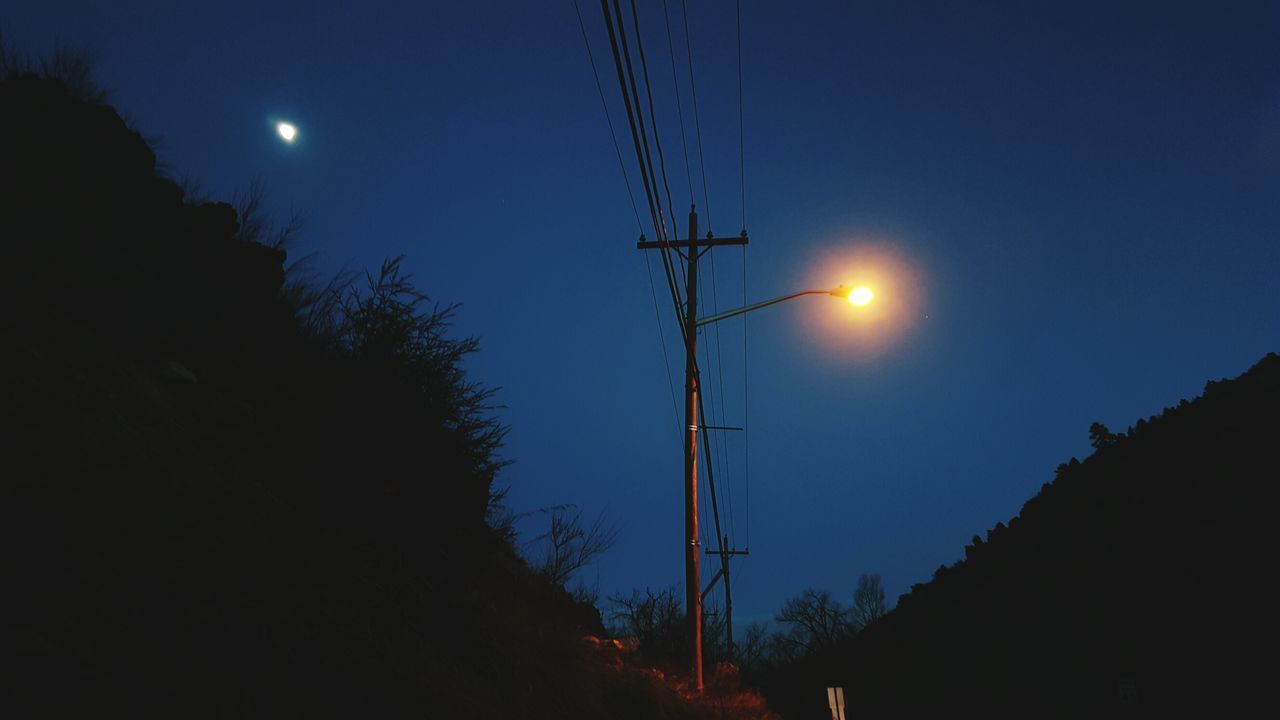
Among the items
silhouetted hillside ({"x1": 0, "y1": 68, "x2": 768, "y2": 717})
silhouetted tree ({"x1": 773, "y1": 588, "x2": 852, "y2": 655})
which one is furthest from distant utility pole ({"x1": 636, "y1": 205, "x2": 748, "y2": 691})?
silhouetted tree ({"x1": 773, "y1": 588, "x2": 852, "y2": 655})

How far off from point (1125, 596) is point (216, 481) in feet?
124

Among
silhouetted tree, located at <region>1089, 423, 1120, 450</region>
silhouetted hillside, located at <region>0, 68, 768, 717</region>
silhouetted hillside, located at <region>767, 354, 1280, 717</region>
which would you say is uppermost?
silhouetted tree, located at <region>1089, 423, 1120, 450</region>

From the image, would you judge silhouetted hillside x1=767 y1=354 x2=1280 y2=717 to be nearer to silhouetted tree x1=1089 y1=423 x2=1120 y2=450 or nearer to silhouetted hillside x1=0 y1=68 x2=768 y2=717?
silhouetted tree x1=1089 y1=423 x2=1120 y2=450

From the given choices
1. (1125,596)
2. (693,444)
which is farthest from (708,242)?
(1125,596)

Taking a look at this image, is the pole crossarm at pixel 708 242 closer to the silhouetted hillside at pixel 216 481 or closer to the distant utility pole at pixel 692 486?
the distant utility pole at pixel 692 486

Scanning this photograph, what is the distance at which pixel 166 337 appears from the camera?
670 cm

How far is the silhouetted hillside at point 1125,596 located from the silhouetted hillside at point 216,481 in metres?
21.9

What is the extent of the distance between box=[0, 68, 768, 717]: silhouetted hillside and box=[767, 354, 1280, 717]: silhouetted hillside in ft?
71.8

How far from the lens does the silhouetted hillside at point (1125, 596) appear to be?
27.9 metres

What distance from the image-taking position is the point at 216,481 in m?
5.56

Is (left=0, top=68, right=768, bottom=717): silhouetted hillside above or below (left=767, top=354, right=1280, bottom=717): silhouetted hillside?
below

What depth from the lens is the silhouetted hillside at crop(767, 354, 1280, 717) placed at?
1097 inches

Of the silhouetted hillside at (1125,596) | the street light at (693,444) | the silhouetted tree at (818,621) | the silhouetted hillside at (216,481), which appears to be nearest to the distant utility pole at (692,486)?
the street light at (693,444)

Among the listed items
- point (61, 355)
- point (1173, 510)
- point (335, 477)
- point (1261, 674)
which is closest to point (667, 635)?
point (335, 477)
